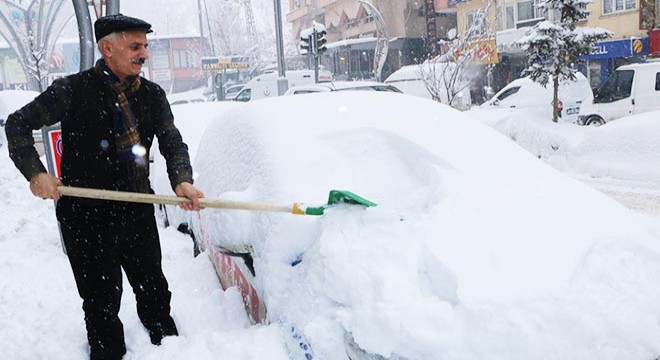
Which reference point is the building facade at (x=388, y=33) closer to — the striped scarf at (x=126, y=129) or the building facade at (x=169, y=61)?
the building facade at (x=169, y=61)

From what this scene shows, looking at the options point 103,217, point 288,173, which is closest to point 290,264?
point 288,173

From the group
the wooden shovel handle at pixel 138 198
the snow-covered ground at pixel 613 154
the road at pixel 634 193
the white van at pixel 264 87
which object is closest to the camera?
the wooden shovel handle at pixel 138 198

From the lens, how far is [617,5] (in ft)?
68.4

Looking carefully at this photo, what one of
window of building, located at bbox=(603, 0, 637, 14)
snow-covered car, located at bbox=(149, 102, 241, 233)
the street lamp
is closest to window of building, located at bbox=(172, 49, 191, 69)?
the street lamp

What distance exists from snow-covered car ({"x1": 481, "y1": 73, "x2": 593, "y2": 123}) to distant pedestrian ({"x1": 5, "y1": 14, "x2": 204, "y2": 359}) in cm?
1067

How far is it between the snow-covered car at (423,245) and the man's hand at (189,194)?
0.13m

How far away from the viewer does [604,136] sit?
8.80m

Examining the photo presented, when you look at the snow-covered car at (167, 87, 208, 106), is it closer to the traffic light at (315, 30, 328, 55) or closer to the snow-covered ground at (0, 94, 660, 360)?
the traffic light at (315, 30, 328, 55)

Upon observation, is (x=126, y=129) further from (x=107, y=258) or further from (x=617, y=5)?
(x=617, y=5)

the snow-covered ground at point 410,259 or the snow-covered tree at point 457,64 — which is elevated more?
the snow-covered tree at point 457,64

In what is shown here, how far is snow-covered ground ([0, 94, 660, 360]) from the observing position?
177cm

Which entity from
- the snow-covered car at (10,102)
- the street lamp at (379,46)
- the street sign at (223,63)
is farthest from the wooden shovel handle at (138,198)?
the street sign at (223,63)

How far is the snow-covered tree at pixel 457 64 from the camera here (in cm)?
1488

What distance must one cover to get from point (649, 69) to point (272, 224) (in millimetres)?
11751
